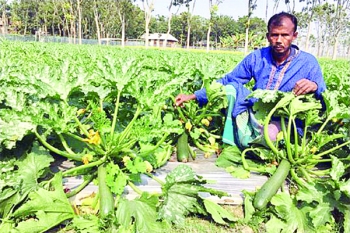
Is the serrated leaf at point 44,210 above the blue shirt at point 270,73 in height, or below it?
below

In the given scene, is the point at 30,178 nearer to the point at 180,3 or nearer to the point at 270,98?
the point at 270,98

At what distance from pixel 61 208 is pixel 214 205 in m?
1.14

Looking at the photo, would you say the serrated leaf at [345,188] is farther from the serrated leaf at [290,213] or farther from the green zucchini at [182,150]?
the green zucchini at [182,150]

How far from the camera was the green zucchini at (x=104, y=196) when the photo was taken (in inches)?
111

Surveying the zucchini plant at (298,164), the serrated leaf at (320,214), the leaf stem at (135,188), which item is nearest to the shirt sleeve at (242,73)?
the zucchini plant at (298,164)

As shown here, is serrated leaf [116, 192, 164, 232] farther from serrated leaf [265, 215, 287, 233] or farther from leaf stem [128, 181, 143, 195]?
serrated leaf [265, 215, 287, 233]

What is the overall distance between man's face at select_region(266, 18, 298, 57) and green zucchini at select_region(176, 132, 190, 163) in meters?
1.35

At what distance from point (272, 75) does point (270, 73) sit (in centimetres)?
3

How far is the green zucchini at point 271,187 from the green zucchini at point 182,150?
104cm

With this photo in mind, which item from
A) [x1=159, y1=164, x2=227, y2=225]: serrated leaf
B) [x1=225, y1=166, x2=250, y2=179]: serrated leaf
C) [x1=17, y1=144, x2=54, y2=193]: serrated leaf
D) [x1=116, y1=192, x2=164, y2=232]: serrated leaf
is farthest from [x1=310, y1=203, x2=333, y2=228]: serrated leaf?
[x1=17, y1=144, x2=54, y2=193]: serrated leaf

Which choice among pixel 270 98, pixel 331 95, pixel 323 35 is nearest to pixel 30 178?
pixel 270 98

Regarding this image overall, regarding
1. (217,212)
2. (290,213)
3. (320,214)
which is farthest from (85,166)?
(320,214)

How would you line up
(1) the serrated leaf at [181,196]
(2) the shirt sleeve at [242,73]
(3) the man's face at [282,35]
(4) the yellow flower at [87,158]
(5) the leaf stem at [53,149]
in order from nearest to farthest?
1. (1) the serrated leaf at [181,196]
2. (5) the leaf stem at [53,149]
3. (4) the yellow flower at [87,158]
4. (3) the man's face at [282,35]
5. (2) the shirt sleeve at [242,73]

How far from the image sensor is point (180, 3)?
6203 centimetres
